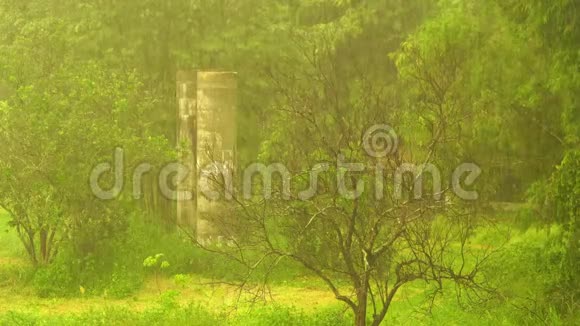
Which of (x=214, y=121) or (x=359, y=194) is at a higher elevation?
(x=214, y=121)

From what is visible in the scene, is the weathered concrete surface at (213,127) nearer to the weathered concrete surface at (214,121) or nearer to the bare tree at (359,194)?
the weathered concrete surface at (214,121)

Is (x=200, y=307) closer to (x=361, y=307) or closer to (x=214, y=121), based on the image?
(x=361, y=307)

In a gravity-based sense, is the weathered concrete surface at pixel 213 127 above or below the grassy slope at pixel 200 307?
above

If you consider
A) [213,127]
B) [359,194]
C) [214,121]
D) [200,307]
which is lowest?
[200,307]

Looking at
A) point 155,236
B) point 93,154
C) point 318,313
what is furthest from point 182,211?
point 318,313

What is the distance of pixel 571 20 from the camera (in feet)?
32.8

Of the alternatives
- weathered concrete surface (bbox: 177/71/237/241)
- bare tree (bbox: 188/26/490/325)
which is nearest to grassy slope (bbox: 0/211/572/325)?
bare tree (bbox: 188/26/490/325)

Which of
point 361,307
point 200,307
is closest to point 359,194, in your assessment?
point 361,307

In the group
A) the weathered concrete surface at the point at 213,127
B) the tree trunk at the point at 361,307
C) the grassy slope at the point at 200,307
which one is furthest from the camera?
the weathered concrete surface at the point at 213,127

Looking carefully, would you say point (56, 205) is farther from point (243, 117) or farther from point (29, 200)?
point (243, 117)

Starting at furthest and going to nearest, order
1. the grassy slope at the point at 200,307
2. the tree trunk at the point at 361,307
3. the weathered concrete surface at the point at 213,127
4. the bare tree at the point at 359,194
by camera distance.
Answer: the weathered concrete surface at the point at 213,127 < the grassy slope at the point at 200,307 < the tree trunk at the point at 361,307 < the bare tree at the point at 359,194

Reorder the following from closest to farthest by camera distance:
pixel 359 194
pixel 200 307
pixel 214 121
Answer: pixel 359 194, pixel 200 307, pixel 214 121

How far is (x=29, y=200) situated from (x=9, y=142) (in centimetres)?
93

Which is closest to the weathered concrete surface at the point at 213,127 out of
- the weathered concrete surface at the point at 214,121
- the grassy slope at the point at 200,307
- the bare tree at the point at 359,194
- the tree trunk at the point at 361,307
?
the weathered concrete surface at the point at 214,121
